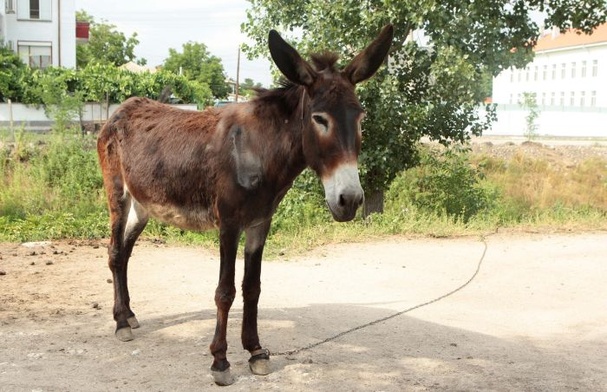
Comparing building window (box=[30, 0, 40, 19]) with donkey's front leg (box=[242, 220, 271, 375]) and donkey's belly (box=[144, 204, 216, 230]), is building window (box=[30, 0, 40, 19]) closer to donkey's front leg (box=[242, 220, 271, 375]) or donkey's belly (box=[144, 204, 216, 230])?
donkey's belly (box=[144, 204, 216, 230])

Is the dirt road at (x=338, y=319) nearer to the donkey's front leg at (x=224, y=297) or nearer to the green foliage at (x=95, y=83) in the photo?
the donkey's front leg at (x=224, y=297)

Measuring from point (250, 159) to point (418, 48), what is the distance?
7582mm

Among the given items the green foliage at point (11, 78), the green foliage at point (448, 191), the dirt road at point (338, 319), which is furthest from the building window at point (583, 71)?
the dirt road at point (338, 319)

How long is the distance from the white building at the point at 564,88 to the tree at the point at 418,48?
2870cm

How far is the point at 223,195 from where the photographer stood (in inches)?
209

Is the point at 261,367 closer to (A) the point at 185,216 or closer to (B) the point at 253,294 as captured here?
(B) the point at 253,294

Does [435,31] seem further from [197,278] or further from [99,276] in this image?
[99,276]

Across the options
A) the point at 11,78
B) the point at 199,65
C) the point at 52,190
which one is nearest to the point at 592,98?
the point at 199,65

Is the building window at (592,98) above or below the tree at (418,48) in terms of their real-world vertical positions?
above

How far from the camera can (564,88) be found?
63250 millimetres

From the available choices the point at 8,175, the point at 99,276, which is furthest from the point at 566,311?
the point at 8,175

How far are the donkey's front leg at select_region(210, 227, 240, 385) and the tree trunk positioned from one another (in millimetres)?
7991

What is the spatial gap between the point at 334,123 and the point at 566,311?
415 cm

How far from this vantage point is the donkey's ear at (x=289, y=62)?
15.7ft
